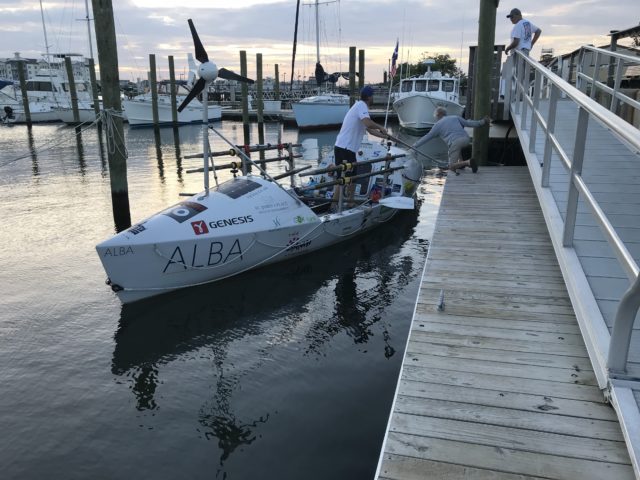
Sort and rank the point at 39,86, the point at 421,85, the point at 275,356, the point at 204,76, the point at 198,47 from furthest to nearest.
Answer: the point at 39,86 < the point at 421,85 < the point at 198,47 < the point at 204,76 < the point at 275,356

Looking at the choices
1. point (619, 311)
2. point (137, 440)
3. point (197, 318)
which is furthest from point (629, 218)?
point (197, 318)

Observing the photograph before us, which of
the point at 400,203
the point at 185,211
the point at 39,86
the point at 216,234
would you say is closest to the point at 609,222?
the point at 216,234

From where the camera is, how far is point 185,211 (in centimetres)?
719

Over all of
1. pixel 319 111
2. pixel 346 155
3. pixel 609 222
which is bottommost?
pixel 346 155

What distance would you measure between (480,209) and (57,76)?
52.3 metres

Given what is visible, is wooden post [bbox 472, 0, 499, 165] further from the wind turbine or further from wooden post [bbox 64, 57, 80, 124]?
wooden post [bbox 64, 57, 80, 124]

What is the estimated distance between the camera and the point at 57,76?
49031 mm

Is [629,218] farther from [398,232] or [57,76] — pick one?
[57,76]

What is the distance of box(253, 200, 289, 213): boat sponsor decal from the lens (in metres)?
7.73

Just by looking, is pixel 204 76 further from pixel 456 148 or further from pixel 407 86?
pixel 407 86

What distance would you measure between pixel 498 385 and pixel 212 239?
16.0 ft

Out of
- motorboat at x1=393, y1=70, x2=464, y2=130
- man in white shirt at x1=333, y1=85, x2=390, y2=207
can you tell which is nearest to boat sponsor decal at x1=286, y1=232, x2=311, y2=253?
man in white shirt at x1=333, y1=85, x2=390, y2=207

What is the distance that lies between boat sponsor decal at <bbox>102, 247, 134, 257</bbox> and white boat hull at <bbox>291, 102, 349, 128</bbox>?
29.3m

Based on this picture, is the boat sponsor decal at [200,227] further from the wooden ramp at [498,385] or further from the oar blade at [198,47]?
the wooden ramp at [498,385]
